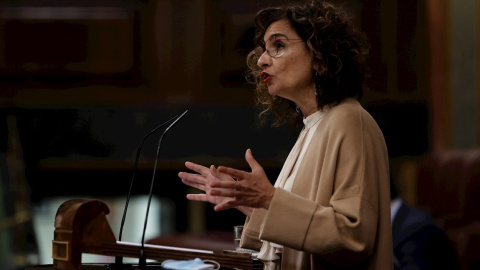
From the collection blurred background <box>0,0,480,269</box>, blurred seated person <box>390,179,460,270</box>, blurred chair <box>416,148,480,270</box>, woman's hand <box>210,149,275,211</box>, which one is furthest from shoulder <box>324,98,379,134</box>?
blurred background <box>0,0,480,269</box>

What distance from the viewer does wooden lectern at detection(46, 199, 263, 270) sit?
58.0 inches

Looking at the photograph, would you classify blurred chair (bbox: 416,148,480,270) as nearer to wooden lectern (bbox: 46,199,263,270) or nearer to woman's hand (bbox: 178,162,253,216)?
woman's hand (bbox: 178,162,253,216)

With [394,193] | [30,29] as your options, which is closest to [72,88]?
[30,29]

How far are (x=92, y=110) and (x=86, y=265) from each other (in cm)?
207

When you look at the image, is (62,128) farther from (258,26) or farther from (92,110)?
(258,26)

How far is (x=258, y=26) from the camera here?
1833 mm

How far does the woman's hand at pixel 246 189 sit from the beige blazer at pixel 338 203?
0.03 meters

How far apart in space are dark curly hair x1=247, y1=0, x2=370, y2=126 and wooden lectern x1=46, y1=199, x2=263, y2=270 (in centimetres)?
46

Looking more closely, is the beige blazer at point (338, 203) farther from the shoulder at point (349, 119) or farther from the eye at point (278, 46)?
the eye at point (278, 46)

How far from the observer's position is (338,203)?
1463mm

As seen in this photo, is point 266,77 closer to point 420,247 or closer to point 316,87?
point 316,87

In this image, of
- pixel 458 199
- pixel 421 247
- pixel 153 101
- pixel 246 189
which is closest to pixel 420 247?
pixel 421 247

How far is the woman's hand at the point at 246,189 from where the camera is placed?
138 centimetres

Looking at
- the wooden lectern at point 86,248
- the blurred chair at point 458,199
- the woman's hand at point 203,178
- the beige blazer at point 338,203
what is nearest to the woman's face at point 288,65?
the beige blazer at point 338,203
